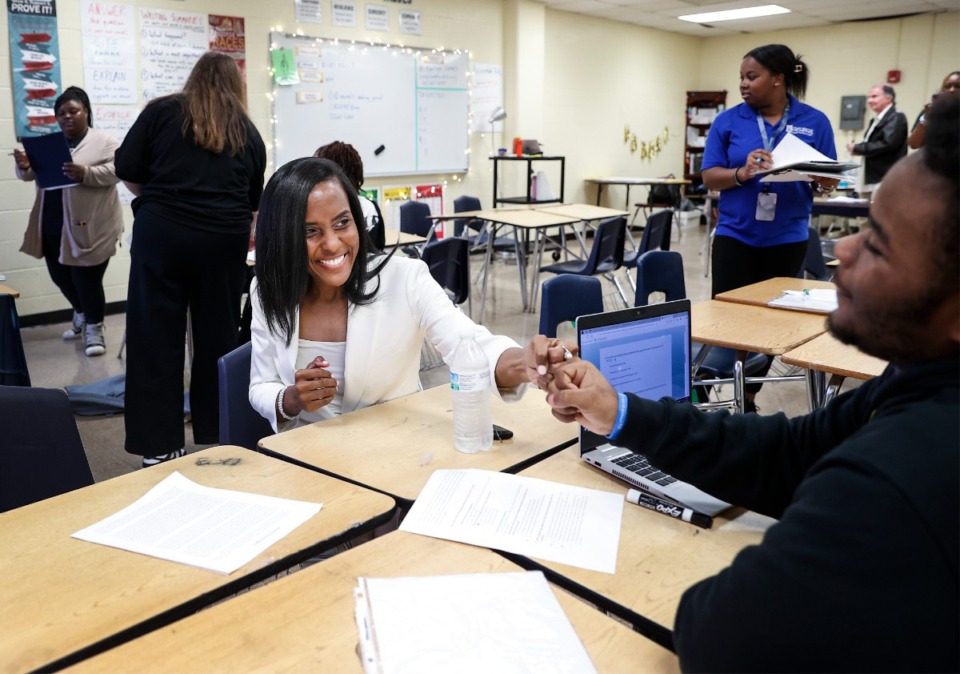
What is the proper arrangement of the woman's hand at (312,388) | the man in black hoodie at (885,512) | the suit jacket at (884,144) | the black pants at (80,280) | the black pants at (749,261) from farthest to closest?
the suit jacket at (884,144) → the black pants at (80,280) → the black pants at (749,261) → the woman's hand at (312,388) → the man in black hoodie at (885,512)

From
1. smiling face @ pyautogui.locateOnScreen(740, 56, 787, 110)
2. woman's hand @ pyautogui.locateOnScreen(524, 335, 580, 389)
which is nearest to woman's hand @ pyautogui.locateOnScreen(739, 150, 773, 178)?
smiling face @ pyautogui.locateOnScreen(740, 56, 787, 110)

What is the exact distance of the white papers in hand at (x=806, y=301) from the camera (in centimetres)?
281

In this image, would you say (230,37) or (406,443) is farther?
(230,37)

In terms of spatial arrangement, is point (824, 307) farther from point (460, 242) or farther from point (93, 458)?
point (93, 458)

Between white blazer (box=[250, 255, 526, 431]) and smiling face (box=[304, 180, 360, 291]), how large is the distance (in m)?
0.10

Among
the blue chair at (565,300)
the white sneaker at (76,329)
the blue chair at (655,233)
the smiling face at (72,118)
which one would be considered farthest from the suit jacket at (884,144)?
the white sneaker at (76,329)

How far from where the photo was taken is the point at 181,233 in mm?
2961

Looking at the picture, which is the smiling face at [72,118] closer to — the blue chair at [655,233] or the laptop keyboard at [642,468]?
the blue chair at [655,233]

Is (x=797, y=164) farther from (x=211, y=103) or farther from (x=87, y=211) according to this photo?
(x=87, y=211)

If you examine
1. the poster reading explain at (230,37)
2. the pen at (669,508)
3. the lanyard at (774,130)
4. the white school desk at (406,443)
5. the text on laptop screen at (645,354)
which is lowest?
the white school desk at (406,443)

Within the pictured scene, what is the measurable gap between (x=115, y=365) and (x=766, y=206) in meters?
3.70

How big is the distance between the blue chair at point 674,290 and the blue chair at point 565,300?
0.84 ft

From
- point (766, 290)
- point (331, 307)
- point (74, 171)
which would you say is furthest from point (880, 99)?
point (331, 307)

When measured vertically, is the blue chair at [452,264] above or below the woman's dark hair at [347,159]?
below
